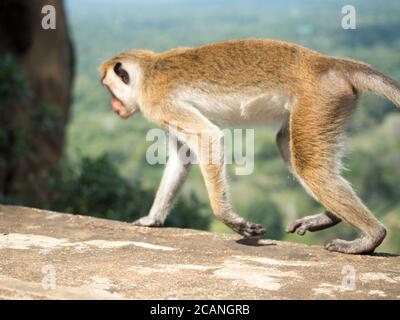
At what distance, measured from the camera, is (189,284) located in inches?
146

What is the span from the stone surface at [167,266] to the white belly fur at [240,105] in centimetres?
88

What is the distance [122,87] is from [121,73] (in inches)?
4.4

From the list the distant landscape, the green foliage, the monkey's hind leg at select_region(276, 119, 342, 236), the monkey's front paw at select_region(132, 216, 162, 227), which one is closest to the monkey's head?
the monkey's front paw at select_region(132, 216, 162, 227)

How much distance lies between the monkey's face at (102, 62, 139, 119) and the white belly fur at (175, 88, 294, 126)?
0.53 meters

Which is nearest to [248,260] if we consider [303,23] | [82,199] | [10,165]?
[82,199]

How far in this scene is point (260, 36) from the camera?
50.6ft

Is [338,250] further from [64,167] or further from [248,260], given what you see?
[64,167]

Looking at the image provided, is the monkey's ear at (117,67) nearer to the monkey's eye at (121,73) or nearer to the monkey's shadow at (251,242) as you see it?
Result: the monkey's eye at (121,73)

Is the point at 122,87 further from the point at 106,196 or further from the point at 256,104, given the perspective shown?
the point at 106,196

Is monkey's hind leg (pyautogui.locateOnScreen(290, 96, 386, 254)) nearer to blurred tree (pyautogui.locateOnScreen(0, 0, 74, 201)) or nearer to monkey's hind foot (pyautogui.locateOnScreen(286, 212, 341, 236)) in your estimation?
monkey's hind foot (pyautogui.locateOnScreen(286, 212, 341, 236))

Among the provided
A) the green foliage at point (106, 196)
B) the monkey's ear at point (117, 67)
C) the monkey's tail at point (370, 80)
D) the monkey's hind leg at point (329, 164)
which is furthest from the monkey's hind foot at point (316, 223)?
the green foliage at point (106, 196)

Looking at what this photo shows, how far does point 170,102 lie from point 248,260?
4.37 ft

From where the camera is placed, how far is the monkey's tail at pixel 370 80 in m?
4.34

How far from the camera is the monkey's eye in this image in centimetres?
525
